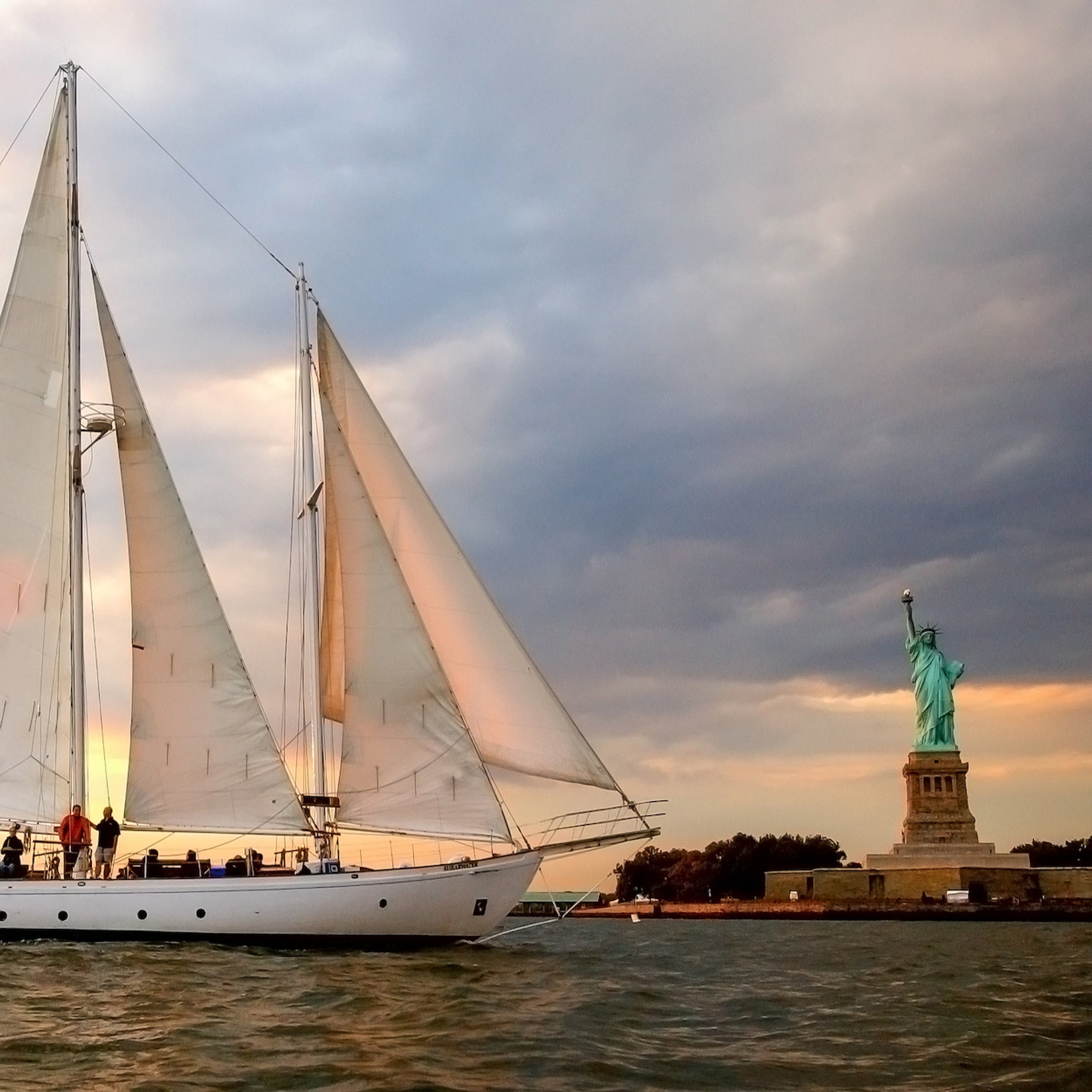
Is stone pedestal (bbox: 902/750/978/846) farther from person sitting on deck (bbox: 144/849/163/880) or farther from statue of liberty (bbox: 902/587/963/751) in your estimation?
person sitting on deck (bbox: 144/849/163/880)

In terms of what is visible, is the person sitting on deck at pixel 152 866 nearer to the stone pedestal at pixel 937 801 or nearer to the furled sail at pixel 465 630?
the furled sail at pixel 465 630

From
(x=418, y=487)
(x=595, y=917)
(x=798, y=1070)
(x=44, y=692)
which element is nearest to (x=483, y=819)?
(x=418, y=487)

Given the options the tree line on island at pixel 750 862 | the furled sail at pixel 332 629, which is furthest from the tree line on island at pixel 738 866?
the furled sail at pixel 332 629

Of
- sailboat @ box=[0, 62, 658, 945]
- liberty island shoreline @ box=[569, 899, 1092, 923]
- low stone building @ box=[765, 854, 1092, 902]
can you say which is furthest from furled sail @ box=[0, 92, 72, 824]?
low stone building @ box=[765, 854, 1092, 902]

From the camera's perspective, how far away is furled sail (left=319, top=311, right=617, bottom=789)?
1118 inches

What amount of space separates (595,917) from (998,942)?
169 ft

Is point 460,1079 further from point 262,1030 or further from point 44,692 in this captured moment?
point 44,692

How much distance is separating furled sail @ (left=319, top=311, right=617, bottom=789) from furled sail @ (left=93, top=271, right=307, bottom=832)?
3.61 m

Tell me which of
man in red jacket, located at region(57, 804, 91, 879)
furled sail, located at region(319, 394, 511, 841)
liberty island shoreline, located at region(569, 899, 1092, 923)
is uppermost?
furled sail, located at region(319, 394, 511, 841)

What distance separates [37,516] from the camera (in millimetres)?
29469

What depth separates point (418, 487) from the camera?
30000 mm

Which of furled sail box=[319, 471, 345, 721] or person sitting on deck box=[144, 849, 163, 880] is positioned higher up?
furled sail box=[319, 471, 345, 721]

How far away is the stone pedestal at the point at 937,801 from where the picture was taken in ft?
254

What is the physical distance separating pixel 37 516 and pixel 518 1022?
17475 mm
